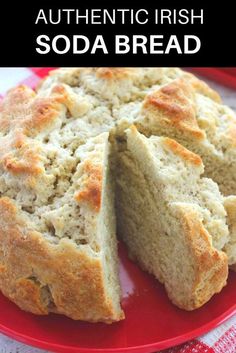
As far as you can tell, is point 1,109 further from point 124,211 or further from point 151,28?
point 151,28

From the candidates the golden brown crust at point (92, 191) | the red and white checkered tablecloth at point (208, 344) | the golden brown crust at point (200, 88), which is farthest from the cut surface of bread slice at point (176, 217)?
the golden brown crust at point (200, 88)

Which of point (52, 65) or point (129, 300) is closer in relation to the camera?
point (129, 300)

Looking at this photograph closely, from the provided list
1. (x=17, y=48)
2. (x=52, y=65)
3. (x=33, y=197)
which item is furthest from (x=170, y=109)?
(x=17, y=48)

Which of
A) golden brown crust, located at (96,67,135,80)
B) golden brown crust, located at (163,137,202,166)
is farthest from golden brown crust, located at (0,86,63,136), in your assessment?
golden brown crust, located at (163,137,202,166)

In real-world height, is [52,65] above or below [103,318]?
above

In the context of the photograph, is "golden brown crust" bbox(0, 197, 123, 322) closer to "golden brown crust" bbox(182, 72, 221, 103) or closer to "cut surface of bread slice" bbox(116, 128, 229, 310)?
"cut surface of bread slice" bbox(116, 128, 229, 310)

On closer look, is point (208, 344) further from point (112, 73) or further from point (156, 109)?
point (112, 73)

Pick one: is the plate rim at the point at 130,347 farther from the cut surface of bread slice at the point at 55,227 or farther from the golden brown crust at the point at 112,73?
the golden brown crust at the point at 112,73
